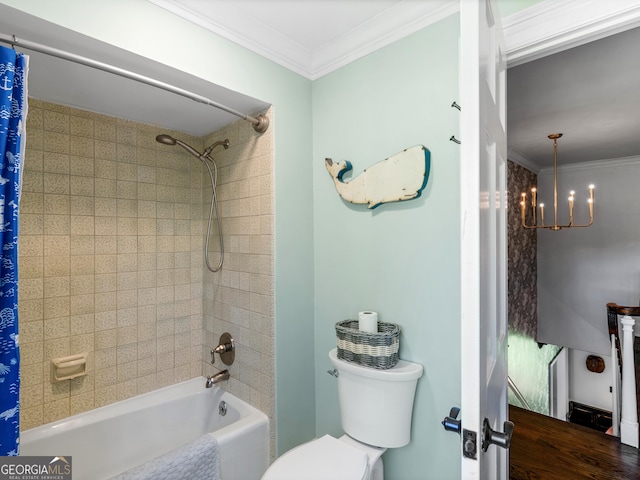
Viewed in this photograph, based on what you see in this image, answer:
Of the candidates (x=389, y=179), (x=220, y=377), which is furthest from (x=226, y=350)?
(x=389, y=179)

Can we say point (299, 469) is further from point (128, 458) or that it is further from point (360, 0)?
point (360, 0)

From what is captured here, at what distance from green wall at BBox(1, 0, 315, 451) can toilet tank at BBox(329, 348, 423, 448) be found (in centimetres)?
40

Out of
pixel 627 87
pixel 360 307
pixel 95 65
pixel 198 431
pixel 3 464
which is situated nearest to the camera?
pixel 3 464

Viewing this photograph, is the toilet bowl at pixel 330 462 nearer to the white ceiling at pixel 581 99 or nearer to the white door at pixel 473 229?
the white door at pixel 473 229

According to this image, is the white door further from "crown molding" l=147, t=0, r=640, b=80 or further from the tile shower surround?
the tile shower surround

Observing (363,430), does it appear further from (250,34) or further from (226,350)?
(250,34)

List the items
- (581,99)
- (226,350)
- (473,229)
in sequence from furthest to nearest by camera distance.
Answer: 1. (581,99)
2. (226,350)
3. (473,229)

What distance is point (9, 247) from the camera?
3.37 feet

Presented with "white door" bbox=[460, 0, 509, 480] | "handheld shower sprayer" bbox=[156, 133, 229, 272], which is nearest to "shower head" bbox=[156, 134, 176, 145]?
"handheld shower sprayer" bbox=[156, 133, 229, 272]

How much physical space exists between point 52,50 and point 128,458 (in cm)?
196

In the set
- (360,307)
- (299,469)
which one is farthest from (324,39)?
(299,469)

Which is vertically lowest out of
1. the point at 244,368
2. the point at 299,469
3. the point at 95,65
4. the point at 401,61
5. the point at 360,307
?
the point at 299,469

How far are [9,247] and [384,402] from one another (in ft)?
4.77

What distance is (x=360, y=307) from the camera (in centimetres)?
169
